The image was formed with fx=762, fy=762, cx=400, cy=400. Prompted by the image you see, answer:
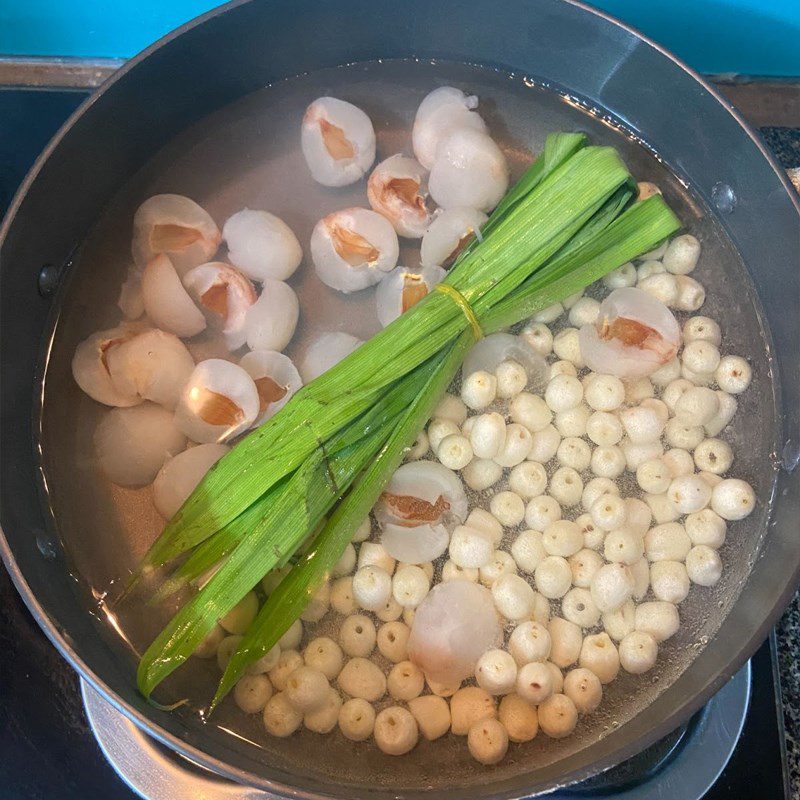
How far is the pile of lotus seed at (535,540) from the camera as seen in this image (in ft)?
2.73

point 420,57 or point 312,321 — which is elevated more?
point 420,57

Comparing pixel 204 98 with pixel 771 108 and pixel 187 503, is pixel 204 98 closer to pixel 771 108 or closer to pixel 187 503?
pixel 187 503

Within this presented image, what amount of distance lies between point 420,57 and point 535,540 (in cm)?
69

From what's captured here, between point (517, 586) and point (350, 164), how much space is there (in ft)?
1.89

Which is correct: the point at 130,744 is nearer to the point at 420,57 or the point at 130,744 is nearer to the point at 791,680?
the point at 791,680

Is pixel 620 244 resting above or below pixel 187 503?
above

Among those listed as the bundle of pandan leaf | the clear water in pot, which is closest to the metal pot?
the clear water in pot

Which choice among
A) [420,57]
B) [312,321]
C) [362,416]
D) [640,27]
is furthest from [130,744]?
[640,27]

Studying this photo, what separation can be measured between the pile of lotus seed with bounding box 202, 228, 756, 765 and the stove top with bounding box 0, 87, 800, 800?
0.09 m

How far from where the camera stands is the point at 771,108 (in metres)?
1.11

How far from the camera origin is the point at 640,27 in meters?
1.05

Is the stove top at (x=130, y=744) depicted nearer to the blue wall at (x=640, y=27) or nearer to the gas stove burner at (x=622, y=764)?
the gas stove burner at (x=622, y=764)

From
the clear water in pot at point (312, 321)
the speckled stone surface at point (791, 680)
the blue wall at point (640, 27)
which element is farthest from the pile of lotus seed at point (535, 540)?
the blue wall at point (640, 27)

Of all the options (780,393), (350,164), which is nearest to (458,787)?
(780,393)
